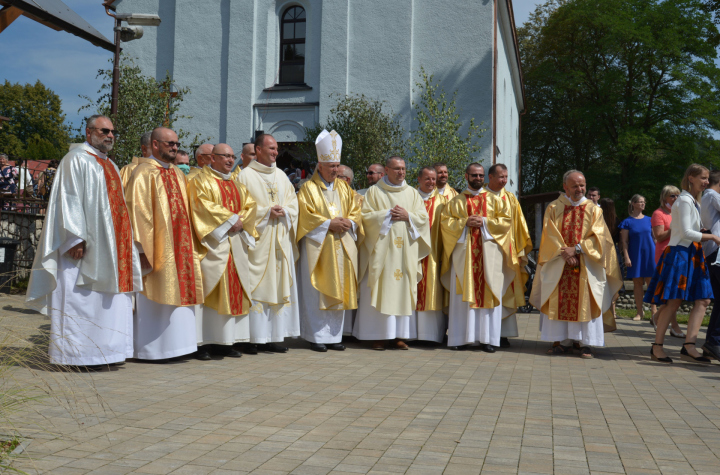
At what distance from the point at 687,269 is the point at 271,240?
15.7 feet

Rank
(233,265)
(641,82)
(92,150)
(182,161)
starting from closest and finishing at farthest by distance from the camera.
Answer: (92,150) → (233,265) → (182,161) → (641,82)

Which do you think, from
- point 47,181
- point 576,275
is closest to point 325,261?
point 576,275

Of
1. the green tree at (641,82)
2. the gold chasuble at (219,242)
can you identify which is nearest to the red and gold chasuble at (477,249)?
the gold chasuble at (219,242)

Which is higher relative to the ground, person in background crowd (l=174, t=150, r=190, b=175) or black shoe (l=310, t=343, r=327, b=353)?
person in background crowd (l=174, t=150, r=190, b=175)

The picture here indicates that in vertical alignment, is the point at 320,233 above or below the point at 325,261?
above

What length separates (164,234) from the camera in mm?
7137

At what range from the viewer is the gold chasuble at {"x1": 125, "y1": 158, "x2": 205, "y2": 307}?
23.0 feet

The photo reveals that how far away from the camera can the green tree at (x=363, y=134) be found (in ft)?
62.2

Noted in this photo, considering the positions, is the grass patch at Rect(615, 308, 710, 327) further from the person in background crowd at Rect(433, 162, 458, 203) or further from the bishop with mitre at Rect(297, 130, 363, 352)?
the bishop with mitre at Rect(297, 130, 363, 352)

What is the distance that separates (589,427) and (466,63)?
1734 cm

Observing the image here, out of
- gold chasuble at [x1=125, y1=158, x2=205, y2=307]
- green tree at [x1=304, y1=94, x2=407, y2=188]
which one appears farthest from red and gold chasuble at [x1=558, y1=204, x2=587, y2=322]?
green tree at [x1=304, y1=94, x2=407, y2=188]

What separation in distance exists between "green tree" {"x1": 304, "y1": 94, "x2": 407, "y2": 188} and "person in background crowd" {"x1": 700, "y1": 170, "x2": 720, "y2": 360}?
1090 cm

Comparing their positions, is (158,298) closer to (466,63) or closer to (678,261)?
(678,261)

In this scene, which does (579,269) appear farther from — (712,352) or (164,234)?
(164,234)
